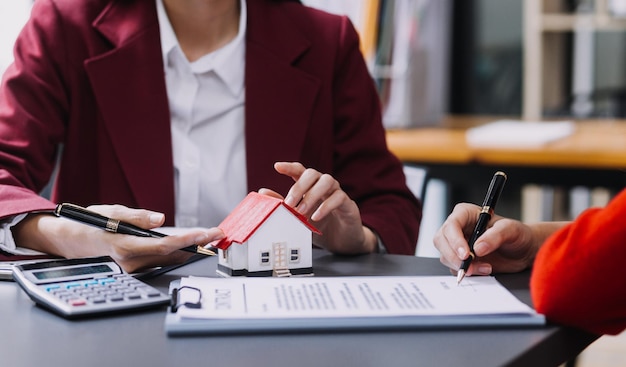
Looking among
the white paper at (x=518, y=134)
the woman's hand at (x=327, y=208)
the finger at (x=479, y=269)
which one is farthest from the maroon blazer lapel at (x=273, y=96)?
the white paper at (x=518, y=134)

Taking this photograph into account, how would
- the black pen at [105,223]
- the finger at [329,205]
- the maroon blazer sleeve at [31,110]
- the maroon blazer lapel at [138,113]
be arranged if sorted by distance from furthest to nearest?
the maroon blazer lapel at [138,113]
the maroon blazer sleeve at [31,110]
the finger at [329,205]
the black pen at [105,223]

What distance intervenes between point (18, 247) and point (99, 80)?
41 cm

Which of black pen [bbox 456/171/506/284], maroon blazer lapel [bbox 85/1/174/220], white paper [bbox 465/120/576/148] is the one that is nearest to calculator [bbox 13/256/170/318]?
black pen [bbox 456/171/506/284]

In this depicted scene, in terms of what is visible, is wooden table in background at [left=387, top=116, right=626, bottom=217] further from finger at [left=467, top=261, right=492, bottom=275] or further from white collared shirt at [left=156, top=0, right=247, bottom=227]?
finger at [left=467, top=261, right=492, bottom=275]

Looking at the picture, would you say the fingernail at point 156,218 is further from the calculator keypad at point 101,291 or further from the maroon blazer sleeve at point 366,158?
the maroon blazer sleeve at point 366,158

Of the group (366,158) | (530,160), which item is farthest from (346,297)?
(530,160)

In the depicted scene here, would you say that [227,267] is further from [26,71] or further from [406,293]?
[26,71]

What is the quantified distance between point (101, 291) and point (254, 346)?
0.22 metres

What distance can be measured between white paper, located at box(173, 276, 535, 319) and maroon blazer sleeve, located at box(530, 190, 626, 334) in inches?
1.3

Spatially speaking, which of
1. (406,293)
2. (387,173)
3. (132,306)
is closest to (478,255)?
(406,293)

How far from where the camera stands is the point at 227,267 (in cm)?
111

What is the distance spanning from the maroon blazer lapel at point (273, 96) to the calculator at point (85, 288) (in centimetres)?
58

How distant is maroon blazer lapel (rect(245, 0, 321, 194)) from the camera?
5.36 ft

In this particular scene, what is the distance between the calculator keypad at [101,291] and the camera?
937mm
